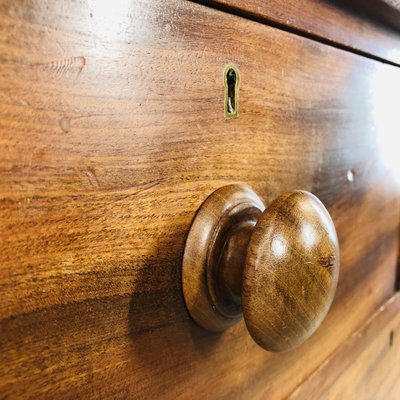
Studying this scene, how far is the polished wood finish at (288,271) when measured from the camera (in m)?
0.25

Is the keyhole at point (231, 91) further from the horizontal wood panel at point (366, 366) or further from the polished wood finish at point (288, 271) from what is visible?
the horizontal wood panel at point (366, 366)

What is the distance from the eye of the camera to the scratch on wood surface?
20 centimetres

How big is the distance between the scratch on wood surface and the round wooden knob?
0.11 m

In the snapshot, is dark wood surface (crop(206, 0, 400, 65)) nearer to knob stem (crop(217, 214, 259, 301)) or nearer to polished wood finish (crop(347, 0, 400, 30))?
polished wood finish (crop(347, 0, 400, 30))

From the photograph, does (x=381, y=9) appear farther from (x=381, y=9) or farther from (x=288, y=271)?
(x=288, y=271)

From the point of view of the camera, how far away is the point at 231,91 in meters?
0.30

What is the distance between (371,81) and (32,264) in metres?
0.39

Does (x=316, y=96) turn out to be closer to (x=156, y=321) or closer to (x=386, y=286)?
(x=156, y=321)

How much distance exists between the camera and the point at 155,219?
26 centimetres

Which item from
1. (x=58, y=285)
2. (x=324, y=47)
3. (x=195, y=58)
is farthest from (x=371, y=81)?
(x=58, y=285)

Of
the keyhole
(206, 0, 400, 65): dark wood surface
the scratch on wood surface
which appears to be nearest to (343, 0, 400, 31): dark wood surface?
(206, 0, 400, 65): dark wood surface

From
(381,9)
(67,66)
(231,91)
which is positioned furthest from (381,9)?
(67,66)

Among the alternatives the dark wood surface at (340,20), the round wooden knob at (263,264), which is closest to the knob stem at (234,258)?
the round wooden knob at (263,264)

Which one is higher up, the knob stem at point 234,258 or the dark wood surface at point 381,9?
the dark wood surface at point 381,9
